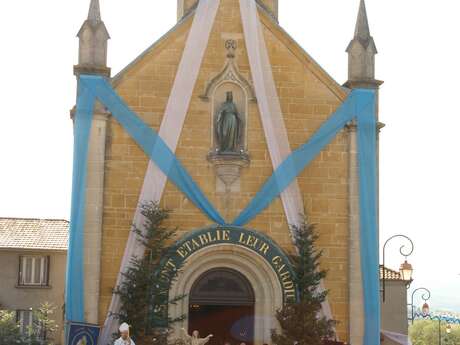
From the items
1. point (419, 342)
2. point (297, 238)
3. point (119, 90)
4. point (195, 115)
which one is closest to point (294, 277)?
point (297, 238)

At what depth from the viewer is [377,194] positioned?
27.0 metres

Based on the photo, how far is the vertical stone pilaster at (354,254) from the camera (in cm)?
2616

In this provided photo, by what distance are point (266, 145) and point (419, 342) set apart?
199ft

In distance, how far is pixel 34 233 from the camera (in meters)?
45.3

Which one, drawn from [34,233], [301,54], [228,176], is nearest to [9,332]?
[34,233]

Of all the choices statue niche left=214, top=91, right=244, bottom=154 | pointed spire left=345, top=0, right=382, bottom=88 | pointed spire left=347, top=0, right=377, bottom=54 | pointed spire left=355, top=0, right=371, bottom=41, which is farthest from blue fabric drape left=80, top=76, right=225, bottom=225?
pointed spire left=355, top=0, right=371, bottom=41

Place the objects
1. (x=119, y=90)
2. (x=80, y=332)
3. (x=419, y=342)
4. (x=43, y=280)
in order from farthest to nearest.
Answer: (x=419, y=342), (x=43, y=280), (x=119, y=90), (x=80, y=332)

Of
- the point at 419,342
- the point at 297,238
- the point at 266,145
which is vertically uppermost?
the point at 266,145

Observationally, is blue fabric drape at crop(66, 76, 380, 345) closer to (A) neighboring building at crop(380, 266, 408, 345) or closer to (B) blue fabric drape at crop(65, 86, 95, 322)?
(B) blue fabric drape at crop(65, 86, 95, 322)

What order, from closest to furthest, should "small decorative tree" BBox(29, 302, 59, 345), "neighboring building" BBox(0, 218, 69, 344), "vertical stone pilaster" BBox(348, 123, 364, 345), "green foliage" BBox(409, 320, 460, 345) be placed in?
"vertical stone pilaster" BBox(348, 123, 364, 345) < "small decorative tree" BBox(29, 302, 59, 345) < "neighboring building" BBox(0, 218, 69, 344) < "green foliage" BBox(409, 320, 460, 345)

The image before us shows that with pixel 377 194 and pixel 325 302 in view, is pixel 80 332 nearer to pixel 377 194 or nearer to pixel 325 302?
pixel 325 302

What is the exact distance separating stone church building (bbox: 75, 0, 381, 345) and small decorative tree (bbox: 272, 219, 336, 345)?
37 centimetres

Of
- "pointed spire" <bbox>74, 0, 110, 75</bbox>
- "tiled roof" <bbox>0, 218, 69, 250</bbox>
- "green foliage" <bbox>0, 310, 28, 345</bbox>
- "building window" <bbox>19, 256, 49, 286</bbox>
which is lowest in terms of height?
"green foliage" <bbox>0, 310, 28, 345</bbox>

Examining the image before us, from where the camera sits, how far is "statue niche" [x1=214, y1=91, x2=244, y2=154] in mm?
26328
